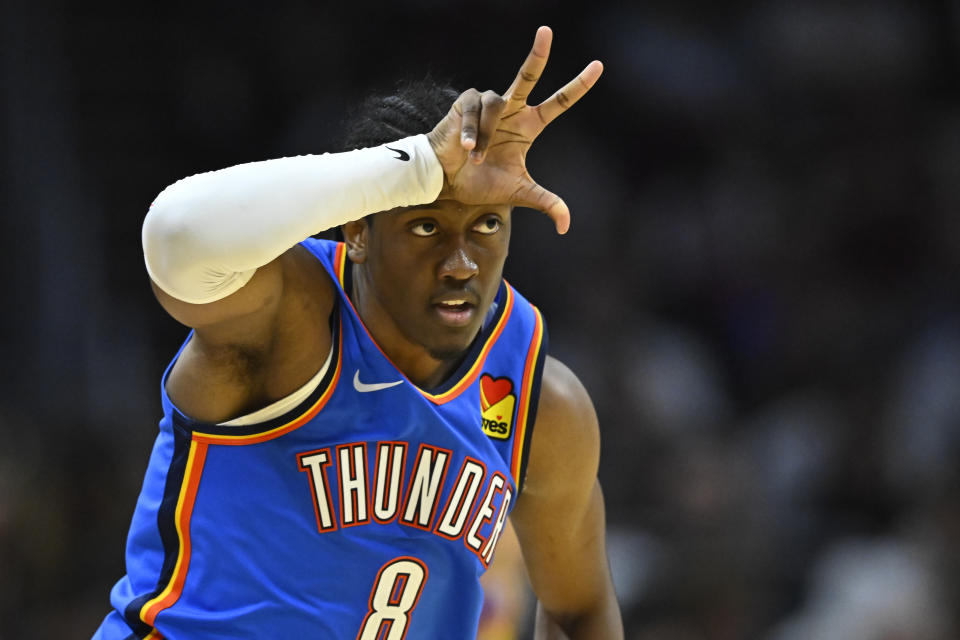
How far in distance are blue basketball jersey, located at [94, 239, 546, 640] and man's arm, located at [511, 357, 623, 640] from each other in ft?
0.91

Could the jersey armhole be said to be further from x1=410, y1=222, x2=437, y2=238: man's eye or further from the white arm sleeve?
the white arm sleeve

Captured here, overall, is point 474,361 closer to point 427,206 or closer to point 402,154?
point 427,206

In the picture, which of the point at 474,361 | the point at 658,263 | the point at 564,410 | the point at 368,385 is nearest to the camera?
the point at 368,385

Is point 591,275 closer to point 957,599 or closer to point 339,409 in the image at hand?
point 957,599

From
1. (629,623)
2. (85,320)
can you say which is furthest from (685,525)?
(85,320)

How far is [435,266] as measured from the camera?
2.60m

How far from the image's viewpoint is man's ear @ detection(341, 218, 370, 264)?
2738 mm

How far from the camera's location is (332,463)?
8.68 feet

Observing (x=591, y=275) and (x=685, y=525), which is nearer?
(x=685, y=525)

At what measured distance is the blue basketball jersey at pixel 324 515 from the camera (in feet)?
8.55

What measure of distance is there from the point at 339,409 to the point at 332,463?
4.5 inches

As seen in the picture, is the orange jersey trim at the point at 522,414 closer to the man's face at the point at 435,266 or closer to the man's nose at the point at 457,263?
the man's face at the point at 435,266

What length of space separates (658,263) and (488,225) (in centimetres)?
450

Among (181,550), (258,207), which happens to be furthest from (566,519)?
(258,207)
